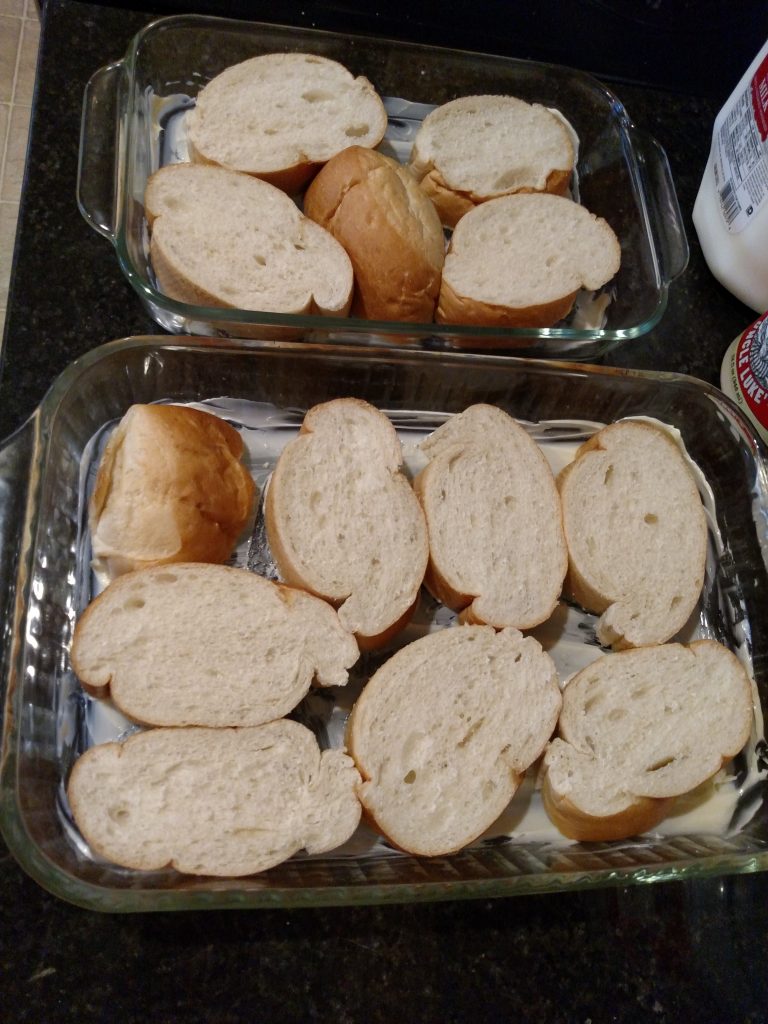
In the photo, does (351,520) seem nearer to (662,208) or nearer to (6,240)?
(662,208)

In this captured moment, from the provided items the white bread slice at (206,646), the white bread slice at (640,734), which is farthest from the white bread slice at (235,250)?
the white bread slice at (640,734)

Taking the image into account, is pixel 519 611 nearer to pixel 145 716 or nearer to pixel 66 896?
pixel 145 716

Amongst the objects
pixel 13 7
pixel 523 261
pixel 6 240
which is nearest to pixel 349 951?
pixel 523 261

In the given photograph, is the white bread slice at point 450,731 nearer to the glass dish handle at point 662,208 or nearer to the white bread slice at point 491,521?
the white bread slice at point 491,521

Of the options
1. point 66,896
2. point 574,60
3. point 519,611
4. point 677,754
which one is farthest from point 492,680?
point 574,60

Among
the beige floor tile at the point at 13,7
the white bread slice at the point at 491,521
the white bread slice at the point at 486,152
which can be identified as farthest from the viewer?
the beige floor tile at the point at 13,7
